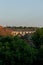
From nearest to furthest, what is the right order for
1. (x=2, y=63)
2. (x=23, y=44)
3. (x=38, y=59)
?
(x=2, y=63)
(x=23, y=44)
(x=38, y=59)

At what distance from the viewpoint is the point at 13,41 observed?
42.3 ft

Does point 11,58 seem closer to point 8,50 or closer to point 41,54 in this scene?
point 8,50

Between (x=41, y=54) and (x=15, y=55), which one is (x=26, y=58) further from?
(x=41, y=54)

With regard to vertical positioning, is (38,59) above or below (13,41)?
below

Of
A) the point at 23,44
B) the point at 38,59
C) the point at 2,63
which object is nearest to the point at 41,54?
the point at 38,59

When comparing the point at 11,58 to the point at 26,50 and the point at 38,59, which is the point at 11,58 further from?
the point at 38,59

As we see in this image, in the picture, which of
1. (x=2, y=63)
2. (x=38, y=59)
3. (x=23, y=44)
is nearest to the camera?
(x=2, y=63)

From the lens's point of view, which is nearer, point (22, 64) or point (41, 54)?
point (22, 64)

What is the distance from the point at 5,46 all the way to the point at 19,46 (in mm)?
554

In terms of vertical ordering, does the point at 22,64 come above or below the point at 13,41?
below

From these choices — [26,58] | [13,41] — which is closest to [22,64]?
[26,58]

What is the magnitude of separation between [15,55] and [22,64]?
57 centimetres

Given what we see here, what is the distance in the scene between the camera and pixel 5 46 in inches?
488

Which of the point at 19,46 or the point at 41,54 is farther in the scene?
the point at 41,54
